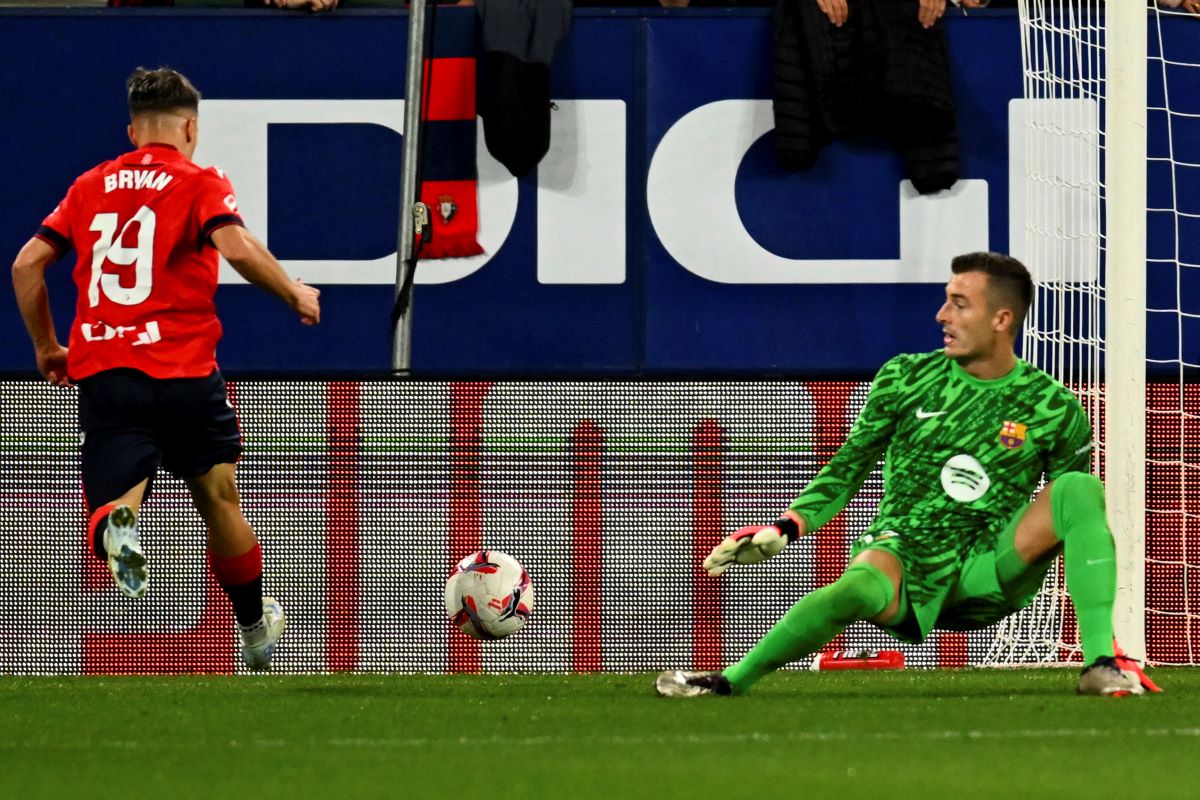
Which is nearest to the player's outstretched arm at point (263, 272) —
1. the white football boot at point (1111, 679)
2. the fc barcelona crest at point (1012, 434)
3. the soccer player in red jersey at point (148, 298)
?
the soccer player in red jersey at point (148, 298)

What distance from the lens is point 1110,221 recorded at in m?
6.65

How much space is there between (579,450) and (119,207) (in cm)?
205

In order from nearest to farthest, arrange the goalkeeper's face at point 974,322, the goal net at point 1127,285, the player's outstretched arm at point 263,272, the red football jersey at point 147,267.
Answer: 1. the goalkeeper's face at point 974,322
2. the player's outstretched arm at point 263,272
3. the red football jersey at point 147,267
4. the goal net at point 1127,285

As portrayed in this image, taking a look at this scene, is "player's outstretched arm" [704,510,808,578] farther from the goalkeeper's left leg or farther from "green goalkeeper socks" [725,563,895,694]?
the goalkeeper's left leg

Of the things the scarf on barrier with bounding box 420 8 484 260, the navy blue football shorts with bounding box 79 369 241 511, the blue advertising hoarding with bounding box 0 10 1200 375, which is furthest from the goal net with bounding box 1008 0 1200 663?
the navy blue football shorts with bounding box 79 369 241 511

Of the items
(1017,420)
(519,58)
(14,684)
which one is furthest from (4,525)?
(1017,420)

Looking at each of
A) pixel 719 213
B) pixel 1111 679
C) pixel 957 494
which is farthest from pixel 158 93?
pixel 719 213

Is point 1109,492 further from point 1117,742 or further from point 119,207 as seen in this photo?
point 119,207

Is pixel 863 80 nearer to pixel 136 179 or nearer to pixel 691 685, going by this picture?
pixel 136 179

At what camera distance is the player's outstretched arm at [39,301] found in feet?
18.7

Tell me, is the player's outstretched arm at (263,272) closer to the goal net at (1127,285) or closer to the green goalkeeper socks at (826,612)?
the green goalkeeper socks at (826,612)

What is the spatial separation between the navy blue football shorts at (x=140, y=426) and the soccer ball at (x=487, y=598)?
3.28 feet

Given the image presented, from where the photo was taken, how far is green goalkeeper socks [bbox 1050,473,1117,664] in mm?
5039

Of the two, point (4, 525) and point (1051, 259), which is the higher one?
point (1051, 259)
